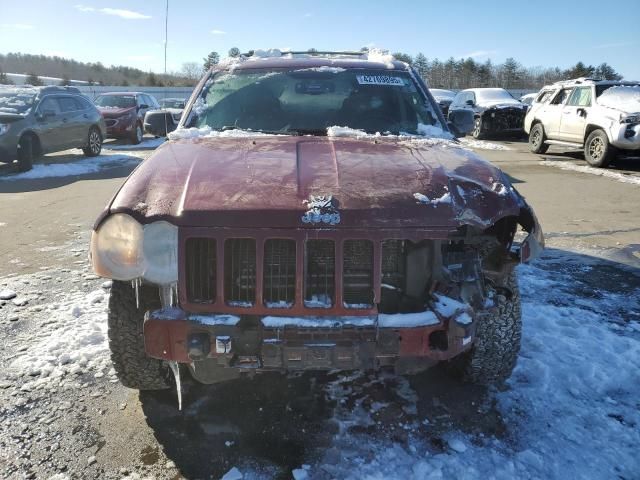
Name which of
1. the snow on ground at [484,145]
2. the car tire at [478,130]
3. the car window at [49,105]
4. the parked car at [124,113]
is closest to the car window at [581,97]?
the snow on ground at [484,145]

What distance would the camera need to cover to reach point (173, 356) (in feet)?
7.14

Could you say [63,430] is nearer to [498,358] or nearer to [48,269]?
[498,358]

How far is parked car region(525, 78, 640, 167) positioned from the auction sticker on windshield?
8675 mm

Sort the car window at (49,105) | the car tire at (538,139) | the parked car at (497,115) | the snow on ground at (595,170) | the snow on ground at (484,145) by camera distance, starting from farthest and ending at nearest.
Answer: the parked car at (497,115) < the snow on ground at (484,145) < the car tire at (538,139) < the car window at (49,105) < the snow on ground at (595,170)

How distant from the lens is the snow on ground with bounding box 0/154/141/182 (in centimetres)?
1026

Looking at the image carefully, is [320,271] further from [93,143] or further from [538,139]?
[538,139]

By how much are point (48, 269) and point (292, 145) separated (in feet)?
10.6

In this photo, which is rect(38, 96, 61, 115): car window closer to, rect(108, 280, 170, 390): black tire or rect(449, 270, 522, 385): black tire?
rect(108, 280, 170, 390): black tire

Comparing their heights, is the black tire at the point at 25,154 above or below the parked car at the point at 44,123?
below

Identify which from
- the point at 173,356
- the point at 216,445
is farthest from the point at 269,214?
the point at 216,445

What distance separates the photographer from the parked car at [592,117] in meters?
10.5

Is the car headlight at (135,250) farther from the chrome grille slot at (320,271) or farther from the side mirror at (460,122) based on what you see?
the side mirror at (460,122)

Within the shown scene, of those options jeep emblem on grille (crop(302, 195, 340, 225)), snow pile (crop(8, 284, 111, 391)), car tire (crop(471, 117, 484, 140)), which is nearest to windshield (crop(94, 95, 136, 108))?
car tire (crop(471, 117, 484, 140))

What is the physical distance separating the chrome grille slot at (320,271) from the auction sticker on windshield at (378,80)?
1970mm
